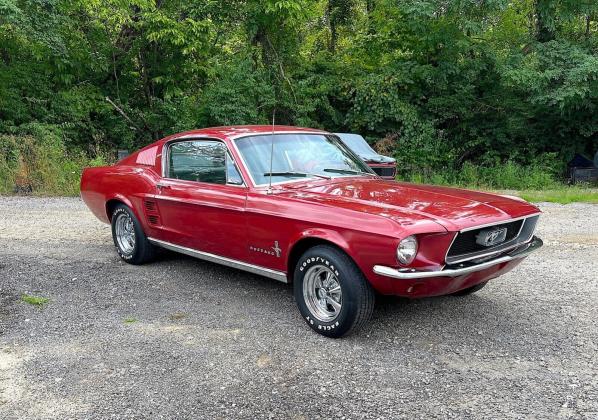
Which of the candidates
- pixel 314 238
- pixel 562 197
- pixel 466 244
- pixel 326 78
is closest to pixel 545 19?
pixel 326 78

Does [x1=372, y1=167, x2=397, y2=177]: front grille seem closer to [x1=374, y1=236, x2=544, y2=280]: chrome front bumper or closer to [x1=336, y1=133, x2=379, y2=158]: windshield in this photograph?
[x1=336, y1=133, x2=379, y2=158]: windshield

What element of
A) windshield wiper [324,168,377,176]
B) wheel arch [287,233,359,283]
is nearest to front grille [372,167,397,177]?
windshield wiper [324,168,377,176]

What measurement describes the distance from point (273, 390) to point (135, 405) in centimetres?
80

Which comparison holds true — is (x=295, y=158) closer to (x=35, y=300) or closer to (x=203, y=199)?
(x=203, y=199)

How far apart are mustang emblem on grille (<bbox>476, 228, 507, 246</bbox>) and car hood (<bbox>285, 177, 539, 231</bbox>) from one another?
94 millimetres

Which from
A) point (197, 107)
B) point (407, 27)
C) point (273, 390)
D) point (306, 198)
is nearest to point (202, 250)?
point (306, 198)

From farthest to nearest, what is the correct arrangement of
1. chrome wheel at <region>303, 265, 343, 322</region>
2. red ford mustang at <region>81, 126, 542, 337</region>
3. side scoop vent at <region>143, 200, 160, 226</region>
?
side scoop vent at <region>143, 200, 160, 226</region> < chrome wheel at <region>303, 265, 343, 322</region> < red ford mustang at <region>81, 126, 542, 337</region>

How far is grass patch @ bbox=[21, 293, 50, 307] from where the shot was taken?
475 cm

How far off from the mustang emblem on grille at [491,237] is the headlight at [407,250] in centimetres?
57

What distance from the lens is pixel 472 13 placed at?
1504cm

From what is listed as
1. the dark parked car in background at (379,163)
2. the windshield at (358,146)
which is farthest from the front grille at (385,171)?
the windshield at (358,146)

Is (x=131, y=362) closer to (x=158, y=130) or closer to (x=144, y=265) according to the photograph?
(x=144, y=265)

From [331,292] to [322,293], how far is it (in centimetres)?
10

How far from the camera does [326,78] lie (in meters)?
18.1
